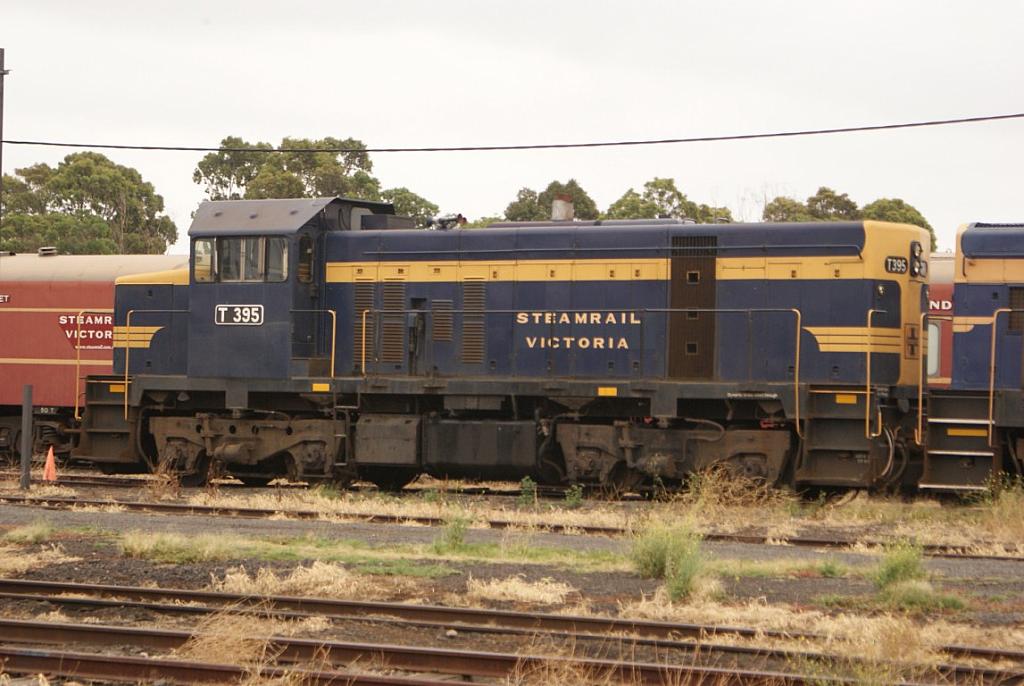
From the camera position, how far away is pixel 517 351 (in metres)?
16.8

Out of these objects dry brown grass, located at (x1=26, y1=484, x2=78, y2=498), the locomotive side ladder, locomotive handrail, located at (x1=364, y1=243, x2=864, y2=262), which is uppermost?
locomotive handrail, located at (x1=364, y1=243, x2=864, y2=262)

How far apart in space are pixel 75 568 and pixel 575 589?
4.80 meters

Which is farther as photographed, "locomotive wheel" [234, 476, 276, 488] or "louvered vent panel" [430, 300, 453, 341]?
"locomotive wheel" [234, 476, 276, 488]

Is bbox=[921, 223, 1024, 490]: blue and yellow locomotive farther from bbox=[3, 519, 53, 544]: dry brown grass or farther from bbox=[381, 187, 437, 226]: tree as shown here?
bbox=[381, 187, 437, 226]: tree

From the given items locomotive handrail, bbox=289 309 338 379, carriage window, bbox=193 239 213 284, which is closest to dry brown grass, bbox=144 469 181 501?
locomotive handrail, bbox=289 309 338 379

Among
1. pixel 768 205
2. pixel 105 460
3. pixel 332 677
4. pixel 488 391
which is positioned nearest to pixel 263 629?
pixel 332 677

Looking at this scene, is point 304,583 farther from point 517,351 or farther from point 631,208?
point 631,208

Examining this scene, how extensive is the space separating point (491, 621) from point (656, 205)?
3316cm

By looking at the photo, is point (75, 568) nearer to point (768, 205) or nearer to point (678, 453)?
point (678, 453)

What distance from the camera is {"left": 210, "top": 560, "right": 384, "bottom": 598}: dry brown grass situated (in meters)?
10.1

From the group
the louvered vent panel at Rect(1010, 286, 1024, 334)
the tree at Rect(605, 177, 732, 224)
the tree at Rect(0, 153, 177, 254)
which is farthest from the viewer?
the tree at Rect(0, 153, 177, 254)

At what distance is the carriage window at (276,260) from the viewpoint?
56.0 feet

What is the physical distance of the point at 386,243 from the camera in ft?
57.3

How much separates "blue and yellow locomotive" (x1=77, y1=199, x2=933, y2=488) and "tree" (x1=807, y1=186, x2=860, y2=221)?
26.1 meters
